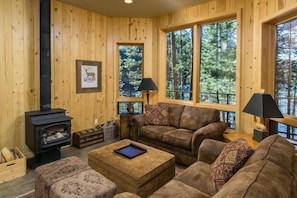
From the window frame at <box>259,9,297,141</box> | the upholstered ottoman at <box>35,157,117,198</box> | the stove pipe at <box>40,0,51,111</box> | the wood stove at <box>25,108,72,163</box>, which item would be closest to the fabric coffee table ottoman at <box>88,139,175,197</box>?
the upholstered ottoman at <box>35,157,117,198</box>

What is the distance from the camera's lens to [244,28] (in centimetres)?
341

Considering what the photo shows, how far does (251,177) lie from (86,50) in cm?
406

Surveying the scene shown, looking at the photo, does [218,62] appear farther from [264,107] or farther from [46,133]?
[46,133]

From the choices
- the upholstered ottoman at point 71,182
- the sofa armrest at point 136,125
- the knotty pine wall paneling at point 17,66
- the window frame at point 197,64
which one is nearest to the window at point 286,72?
the window frame at point 197,64

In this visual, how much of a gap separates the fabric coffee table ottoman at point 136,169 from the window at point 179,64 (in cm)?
226

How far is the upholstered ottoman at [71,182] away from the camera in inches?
64.8

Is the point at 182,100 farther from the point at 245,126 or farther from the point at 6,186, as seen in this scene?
the point at 6,186

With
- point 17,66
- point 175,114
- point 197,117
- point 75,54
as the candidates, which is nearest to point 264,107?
point 197,117

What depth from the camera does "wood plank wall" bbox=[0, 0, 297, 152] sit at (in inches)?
123

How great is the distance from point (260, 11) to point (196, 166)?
259cm

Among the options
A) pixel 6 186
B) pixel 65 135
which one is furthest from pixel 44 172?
pixel 65 135

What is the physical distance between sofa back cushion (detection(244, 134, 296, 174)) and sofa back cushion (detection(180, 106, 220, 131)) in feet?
5.73

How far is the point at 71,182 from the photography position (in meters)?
1.76

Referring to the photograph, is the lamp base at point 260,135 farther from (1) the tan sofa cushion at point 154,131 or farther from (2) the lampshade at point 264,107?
(1) the tan sofa cushion at point 154,131
